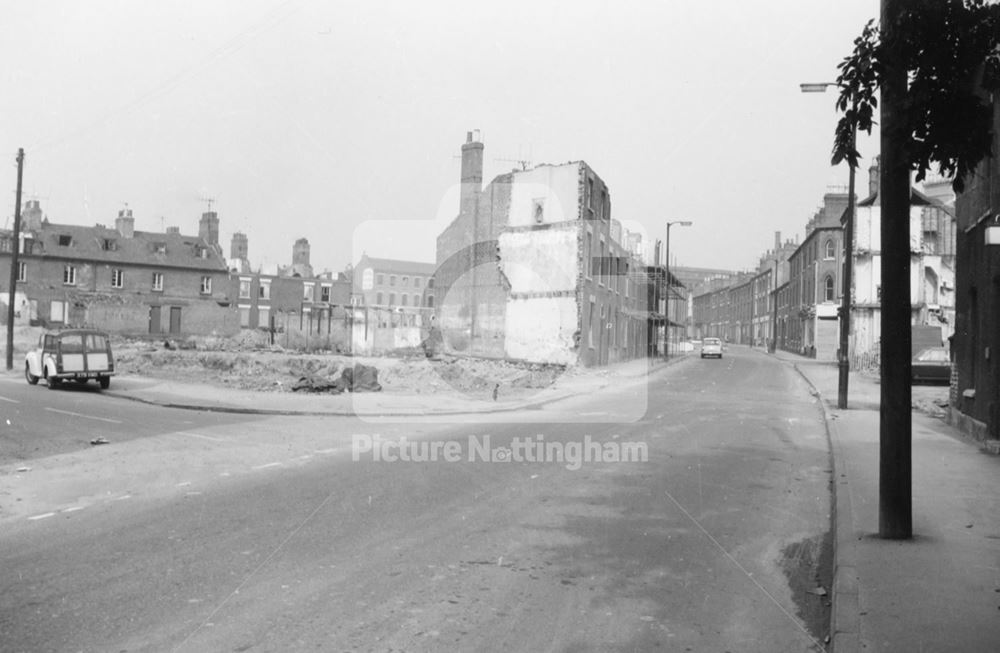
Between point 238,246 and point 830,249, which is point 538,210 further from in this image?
point 238,246

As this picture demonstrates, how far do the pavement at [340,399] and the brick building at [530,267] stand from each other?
8929 mm

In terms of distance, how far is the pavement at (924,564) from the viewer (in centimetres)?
447

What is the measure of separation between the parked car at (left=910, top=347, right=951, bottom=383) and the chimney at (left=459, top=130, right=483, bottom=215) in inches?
871

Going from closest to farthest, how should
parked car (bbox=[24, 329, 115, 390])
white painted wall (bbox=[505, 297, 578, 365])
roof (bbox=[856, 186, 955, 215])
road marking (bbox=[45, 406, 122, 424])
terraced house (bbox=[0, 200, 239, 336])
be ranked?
road marking (bbox=[45, 406, 122, 424])
parked car (bbox=[24, 329, 115, 390])
white painted wall (bbox=[505, 297, 578, 365])
roof (bbox=[856, 186, 955, 215])
terraced house (bbox=[0, 200, 239, 336])

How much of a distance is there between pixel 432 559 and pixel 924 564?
12.6 ft

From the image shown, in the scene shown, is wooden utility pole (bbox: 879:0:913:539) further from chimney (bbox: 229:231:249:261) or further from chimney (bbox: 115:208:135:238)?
chimney (bbox: 229:231:249:261)

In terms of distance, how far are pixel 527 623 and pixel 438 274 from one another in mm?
37985

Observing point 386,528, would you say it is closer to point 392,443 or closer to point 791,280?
point 392,443

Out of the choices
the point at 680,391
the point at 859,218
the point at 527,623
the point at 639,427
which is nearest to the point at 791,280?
the point at 859,218

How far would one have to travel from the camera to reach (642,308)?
5316cm

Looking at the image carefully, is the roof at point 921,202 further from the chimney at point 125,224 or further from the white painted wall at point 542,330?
the chimney at point 125,224

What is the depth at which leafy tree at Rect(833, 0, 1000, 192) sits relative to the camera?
589cm

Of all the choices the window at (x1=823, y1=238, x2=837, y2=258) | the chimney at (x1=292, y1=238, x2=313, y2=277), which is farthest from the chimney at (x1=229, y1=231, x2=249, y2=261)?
the window at (x1=823, y1=238, x2=837, y2=258)

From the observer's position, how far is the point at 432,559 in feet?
19.6
